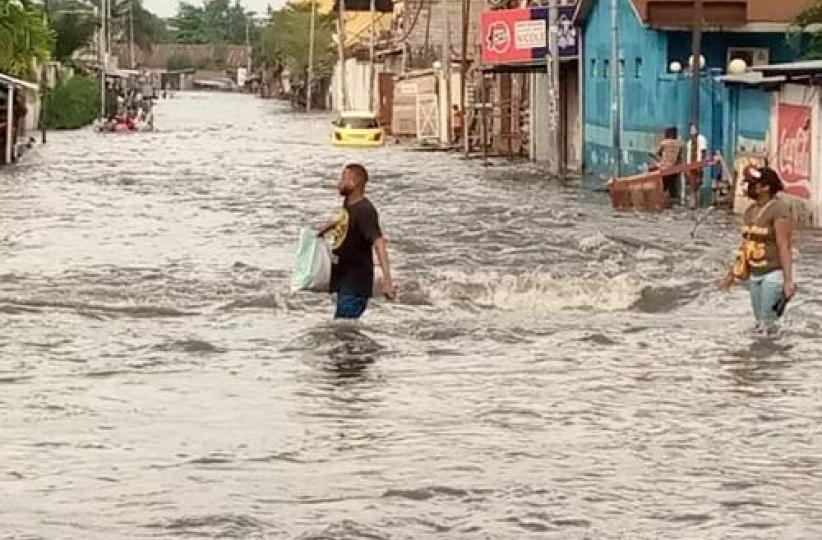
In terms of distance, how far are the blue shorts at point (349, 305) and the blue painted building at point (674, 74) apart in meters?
17.1

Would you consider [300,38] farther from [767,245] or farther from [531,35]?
[767,245]

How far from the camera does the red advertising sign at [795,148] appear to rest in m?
28.5

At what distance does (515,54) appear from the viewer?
153 feet

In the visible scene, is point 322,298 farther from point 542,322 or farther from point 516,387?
point 516,387

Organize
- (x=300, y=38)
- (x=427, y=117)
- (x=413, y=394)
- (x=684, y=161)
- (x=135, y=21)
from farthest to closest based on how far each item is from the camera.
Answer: (x=135, y=21) → (x=300, y=38) → (x=427, y=117) → (x=684, y=161) → (x=413, y=394)

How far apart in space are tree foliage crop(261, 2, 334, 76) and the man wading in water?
112296mm

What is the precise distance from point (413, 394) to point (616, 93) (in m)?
25.3

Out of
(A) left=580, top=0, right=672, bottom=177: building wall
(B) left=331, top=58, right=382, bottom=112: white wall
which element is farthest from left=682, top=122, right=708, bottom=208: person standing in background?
(B) left=331, top=58, right=382, bottom=112: white wall

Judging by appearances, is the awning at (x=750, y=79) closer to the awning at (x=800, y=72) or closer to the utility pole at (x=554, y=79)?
the awning at (x=800, y=72)

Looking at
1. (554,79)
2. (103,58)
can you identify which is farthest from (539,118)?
(103,58)

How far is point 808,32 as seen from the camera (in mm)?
35031

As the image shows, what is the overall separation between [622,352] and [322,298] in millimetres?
4470

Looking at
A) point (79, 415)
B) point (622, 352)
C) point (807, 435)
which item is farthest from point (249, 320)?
point (807, 435)

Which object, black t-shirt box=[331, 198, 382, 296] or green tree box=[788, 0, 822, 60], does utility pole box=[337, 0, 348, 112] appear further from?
black t-shirt box=[331, 198, 382, 296]
